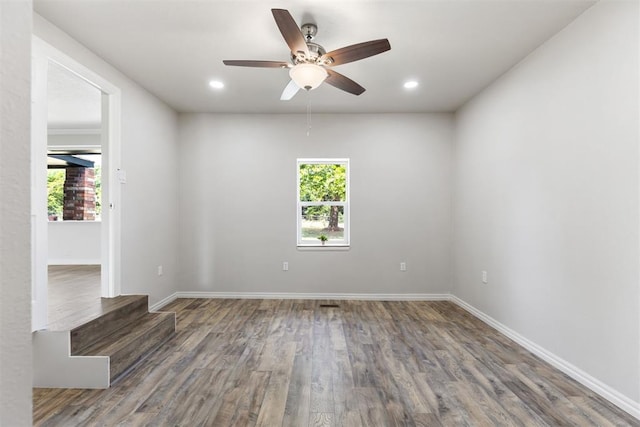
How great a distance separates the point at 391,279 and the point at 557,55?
122 inches

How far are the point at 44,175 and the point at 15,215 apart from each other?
8.51 feet

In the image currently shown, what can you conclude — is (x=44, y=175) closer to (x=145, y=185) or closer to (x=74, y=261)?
(x=145, y=185)

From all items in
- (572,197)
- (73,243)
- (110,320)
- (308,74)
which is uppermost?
(308,74)

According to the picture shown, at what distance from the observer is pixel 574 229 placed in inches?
96.8

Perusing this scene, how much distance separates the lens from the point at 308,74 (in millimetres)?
2500

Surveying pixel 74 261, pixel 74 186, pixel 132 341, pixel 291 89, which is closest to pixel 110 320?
pixel 132 341

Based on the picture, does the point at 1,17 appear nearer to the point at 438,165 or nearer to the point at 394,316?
the point at 394,316

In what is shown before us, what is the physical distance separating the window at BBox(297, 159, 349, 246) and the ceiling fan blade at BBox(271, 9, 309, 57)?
246cm

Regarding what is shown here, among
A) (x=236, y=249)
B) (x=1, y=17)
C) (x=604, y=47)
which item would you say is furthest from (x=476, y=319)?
(x=1, y=17)

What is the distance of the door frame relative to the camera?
2.44 metres

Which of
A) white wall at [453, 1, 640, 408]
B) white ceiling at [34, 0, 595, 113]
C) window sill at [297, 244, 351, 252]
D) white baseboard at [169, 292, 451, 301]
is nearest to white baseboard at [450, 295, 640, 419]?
white wall at [453, 1, 640, 408]

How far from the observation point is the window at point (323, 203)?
4762 mm

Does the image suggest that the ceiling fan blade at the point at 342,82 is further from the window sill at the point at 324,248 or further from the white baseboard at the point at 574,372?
the white baseboard at the point at 574,372

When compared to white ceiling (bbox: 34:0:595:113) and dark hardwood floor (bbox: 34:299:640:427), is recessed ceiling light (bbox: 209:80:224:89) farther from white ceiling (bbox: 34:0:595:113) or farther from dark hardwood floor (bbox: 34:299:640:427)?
dark hardwood floor (bbox: 34:299:640:427)
